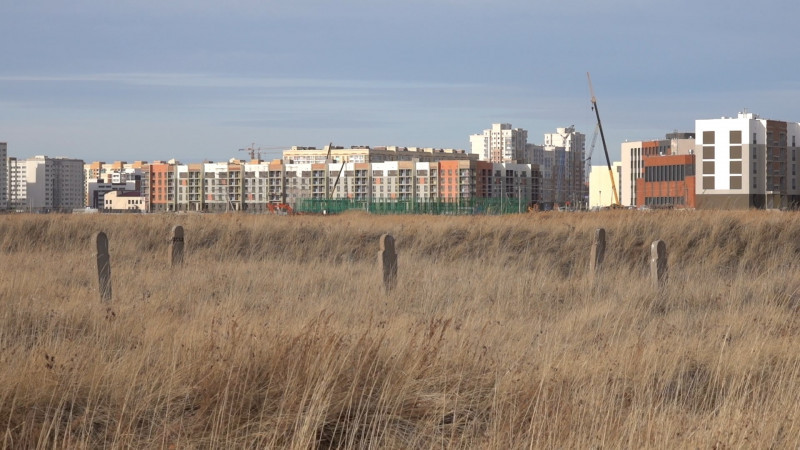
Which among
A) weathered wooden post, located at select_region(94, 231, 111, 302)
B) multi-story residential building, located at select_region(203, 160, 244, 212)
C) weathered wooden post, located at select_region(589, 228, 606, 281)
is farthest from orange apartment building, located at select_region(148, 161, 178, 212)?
weathered wooden post, located at select_region(94, 231, 111, 302)

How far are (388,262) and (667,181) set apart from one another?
12456 centimetres

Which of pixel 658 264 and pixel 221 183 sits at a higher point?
pixel 221 183

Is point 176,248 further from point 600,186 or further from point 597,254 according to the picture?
point 600,186

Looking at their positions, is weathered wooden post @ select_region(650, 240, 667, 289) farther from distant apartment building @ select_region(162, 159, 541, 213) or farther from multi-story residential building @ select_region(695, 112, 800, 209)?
distant apartment building @ select_region(162, 159, 541, 213)

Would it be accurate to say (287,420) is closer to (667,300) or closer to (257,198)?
(667,300)

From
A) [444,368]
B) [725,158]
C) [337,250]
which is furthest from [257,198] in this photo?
[444,368]

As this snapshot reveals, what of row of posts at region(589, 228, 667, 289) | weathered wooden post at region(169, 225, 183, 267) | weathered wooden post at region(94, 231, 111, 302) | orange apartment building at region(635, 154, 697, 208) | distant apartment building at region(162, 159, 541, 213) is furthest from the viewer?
distant apartment building at region(162, 159, 541, 213)

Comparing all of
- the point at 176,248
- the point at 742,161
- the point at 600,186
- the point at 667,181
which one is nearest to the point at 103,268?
the point at 176,248

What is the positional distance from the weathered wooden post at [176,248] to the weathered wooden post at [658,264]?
708 cm

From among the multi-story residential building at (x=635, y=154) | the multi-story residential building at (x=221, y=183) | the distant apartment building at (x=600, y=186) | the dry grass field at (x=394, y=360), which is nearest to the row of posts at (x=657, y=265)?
the dry grass field at (x=394, y=360)

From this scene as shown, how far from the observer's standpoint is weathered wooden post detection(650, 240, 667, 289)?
12609mm

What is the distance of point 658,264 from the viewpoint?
12844mm

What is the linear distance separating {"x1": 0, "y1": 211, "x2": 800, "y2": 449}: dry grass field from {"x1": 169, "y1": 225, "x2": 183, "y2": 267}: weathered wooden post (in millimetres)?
534

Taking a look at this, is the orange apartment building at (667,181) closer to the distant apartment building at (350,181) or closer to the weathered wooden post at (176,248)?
the distant apartment building at (350,181)
